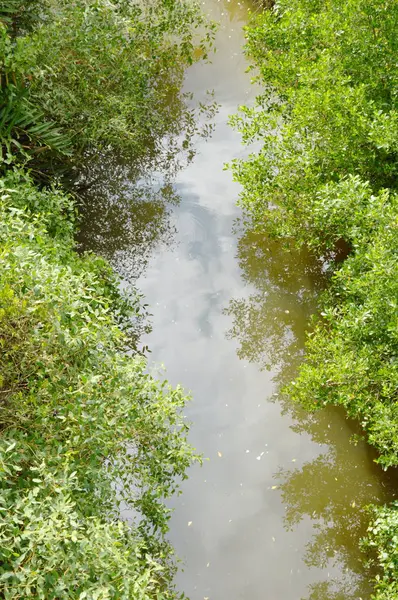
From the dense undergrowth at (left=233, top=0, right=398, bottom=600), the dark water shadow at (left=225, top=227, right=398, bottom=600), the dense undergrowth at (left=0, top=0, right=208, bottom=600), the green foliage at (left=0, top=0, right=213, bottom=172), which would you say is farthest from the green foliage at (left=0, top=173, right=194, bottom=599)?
the green foliage at (left=0, top=0, right=213, bottom=172)

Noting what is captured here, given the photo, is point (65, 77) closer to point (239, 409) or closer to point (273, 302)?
point (273, 302)

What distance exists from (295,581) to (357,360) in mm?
2921

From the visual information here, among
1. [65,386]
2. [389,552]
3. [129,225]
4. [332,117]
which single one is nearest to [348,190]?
[332,117]

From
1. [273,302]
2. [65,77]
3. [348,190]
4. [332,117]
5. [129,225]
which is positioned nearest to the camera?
[348,190]

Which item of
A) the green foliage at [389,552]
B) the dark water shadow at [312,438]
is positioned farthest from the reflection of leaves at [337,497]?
the green foliage at [389,552]

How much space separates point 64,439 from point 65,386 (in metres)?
0.48

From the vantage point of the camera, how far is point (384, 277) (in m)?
6.45

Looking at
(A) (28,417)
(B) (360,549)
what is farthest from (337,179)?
(A) (28,417)

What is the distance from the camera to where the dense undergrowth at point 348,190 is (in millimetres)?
6445

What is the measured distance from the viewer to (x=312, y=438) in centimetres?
820

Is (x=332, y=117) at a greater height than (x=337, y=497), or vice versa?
(x=332, y=117)

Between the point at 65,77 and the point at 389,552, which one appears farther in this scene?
the point at 65,77

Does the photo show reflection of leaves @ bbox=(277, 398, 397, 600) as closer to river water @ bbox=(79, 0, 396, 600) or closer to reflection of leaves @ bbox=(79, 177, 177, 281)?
river water @ bbox=(79, 0, 396, 600)

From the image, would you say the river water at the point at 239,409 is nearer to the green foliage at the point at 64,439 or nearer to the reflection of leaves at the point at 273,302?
the reflection of leaves at the point at 273,302
